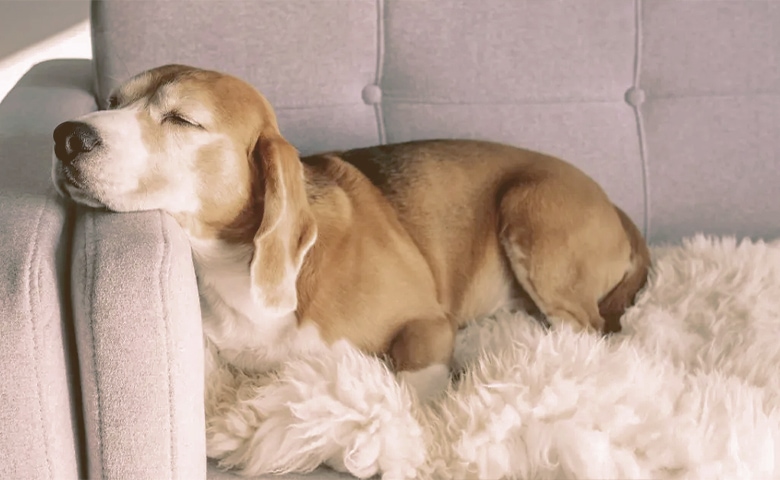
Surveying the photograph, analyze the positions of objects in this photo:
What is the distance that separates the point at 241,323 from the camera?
4.62ft

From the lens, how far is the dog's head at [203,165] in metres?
1.16

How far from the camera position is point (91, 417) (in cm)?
96

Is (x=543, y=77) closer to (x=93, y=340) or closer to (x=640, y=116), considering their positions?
(x=640, y=116)

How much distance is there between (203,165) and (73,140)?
8.8 inches

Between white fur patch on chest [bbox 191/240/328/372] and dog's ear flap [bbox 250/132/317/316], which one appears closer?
dog's ear flap [bbox 250/132/317/316]

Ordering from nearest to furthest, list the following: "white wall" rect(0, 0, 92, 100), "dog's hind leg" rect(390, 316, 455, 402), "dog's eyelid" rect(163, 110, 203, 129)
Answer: "dog's eyelid" rect(163, 110, 203, 129)
"dog's hind leg" rect(390, 316, 455, 402)
"white wall" rect(0, 0, 92, 100)

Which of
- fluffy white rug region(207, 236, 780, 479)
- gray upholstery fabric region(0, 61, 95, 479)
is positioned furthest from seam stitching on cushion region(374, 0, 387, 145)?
gray upholstery fabric region(0, 61, 95, 479)

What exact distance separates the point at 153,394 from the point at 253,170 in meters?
0.51

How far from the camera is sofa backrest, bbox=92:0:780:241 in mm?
1842

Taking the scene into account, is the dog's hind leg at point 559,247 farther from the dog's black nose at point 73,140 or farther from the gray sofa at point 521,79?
the dog's black nose at point 73,140

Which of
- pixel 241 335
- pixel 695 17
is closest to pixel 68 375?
pixel 241 335

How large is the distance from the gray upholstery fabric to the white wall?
146 cm

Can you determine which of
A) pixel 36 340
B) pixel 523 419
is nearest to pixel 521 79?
pixel 523 419

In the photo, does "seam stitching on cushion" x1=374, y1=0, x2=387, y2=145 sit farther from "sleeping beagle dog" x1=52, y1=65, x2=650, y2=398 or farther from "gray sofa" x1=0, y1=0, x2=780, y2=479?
"sleeping beagle dog" x1=52, y1=65, x2=650, y2=398
